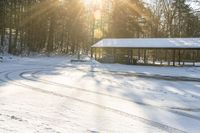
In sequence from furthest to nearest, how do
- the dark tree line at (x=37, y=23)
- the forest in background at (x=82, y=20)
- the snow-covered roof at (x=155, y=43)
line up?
the forest in background at (x=82, y=20) < the dark tree line at (x=37, y=23) < the snow-covered roof at (x=155, y=43)

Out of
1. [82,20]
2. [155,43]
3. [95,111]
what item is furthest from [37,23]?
[95,111]

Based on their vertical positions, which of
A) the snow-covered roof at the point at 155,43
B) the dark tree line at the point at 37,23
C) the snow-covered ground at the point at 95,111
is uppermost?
the dark tree line at the point at 37,23

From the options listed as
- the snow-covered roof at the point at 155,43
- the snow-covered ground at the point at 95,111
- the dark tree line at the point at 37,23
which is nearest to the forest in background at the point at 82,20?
the dark tree line at the point at 37,23

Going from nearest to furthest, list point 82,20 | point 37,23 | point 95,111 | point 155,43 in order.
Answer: point 95,111, point 155,43, point 37,23, point 82,20

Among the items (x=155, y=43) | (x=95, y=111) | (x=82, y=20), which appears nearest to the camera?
(x=95, y=111)

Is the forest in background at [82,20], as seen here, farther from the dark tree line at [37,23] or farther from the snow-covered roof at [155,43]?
the snow-covered roof at [155,43]

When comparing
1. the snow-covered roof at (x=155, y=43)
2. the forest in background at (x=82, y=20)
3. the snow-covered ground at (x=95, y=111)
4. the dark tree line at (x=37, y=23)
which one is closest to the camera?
the snow-covered ground at (x=95, y=111)

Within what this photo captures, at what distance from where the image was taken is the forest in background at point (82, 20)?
179ft

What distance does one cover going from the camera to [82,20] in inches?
2763

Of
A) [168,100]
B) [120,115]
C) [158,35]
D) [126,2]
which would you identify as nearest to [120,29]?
[126,2]

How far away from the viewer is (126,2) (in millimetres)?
58188

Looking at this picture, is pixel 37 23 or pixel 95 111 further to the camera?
pixel 37 23

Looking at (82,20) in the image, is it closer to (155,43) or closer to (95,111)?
(155,43)

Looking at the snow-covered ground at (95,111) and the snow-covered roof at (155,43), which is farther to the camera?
the snow-covered roof at (155,43)
